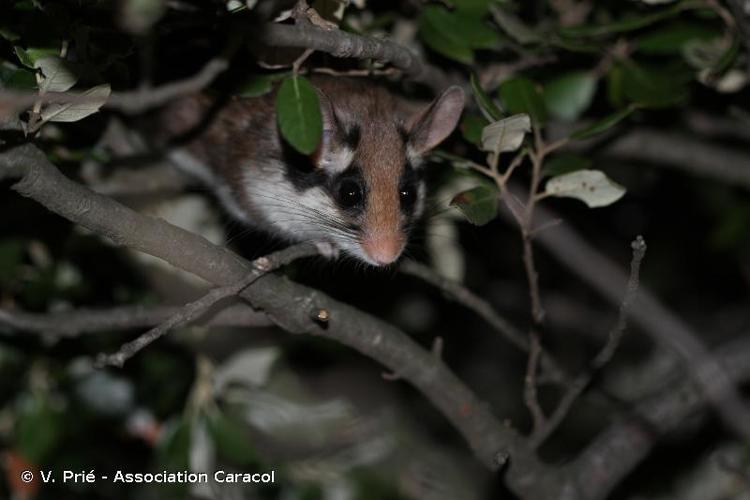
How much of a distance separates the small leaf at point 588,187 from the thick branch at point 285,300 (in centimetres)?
62

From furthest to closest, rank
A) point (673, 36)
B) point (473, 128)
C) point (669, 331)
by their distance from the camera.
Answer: point (673, 36) → point (473, 128) → point (669, 331)

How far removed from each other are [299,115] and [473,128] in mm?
609

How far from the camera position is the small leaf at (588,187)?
2436 mm

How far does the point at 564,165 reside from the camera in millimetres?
2568

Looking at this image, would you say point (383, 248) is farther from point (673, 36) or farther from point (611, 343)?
point (673, 36)

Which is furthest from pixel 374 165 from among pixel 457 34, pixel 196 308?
pixel 196 308

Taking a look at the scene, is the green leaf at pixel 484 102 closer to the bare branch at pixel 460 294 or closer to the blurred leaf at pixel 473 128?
the blurred leaf at pixel 473 128

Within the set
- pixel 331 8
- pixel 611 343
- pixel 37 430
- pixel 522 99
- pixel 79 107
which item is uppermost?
pixel 331 8

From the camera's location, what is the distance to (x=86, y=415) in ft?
10.6

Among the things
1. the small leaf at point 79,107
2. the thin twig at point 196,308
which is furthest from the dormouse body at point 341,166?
the small leaf at point 79,107

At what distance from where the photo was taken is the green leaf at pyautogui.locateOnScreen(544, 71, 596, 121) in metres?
2.97

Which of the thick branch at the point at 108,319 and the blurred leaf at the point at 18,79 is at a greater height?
the blurred leaf at the point at 18,79

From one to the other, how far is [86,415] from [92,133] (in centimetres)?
100

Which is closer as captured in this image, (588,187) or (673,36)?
(588,187)
